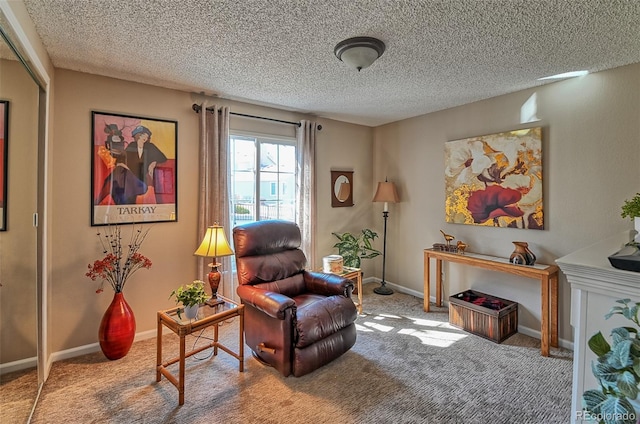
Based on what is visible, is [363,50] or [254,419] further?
[363,50]

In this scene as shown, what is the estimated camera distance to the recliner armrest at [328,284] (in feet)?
9.18

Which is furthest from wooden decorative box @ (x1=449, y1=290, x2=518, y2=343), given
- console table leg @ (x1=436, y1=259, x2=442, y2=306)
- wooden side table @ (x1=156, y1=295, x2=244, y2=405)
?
wooden side table @ (x1=156, y1=295, x2=244, y2=405)

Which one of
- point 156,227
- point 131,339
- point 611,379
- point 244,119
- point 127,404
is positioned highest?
point 244,119

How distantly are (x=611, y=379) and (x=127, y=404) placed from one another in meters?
2.55

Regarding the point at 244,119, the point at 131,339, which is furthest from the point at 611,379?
the point at 244,119

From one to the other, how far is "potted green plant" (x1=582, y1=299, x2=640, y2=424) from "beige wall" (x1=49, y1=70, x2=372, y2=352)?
317 cm

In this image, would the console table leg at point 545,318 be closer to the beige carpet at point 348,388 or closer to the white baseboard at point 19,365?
the beige carpet at point 348,388

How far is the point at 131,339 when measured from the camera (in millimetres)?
2604

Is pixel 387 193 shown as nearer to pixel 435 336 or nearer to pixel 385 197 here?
pixel 385 197

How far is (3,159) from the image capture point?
1570 mm

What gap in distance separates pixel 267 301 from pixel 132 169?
1.81 metres

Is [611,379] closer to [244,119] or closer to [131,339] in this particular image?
[131,339]

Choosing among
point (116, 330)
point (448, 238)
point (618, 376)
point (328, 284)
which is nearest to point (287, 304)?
point (328, 284)

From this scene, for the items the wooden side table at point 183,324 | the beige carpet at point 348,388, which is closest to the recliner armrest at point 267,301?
the wooden side table at point 183,324
